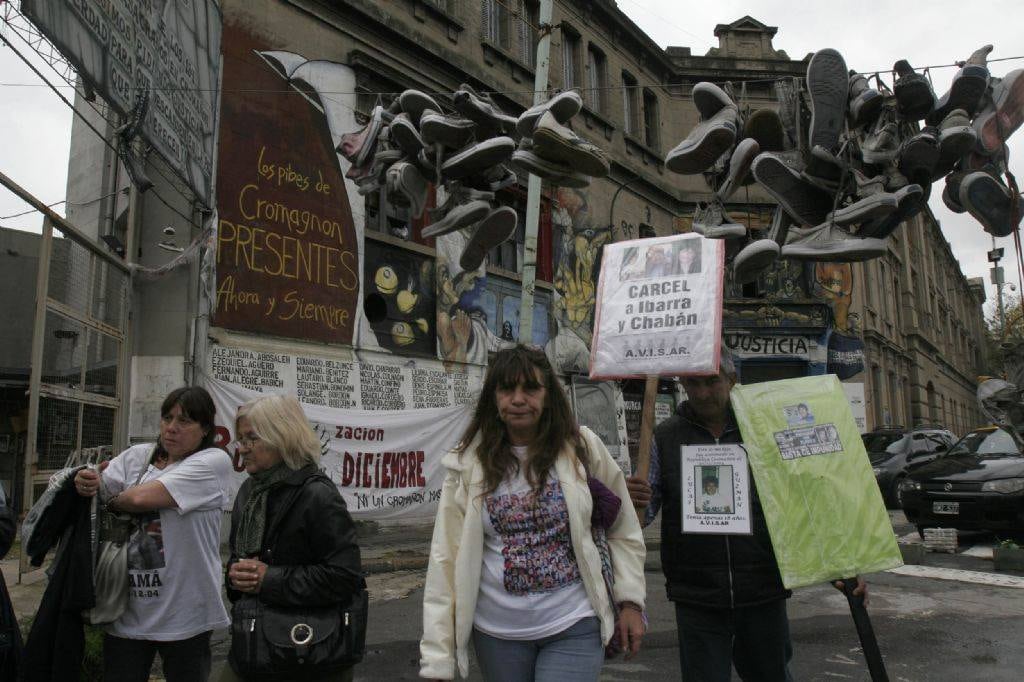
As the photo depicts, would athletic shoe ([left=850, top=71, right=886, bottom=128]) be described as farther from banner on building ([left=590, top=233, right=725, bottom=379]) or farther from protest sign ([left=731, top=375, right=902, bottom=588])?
protest sign ([left=731, top=375, right=902, bottom=588])

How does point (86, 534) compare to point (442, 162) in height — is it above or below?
below

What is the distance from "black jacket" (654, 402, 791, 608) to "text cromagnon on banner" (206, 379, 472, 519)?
22.9 ft

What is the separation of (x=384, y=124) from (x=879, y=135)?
2734mm

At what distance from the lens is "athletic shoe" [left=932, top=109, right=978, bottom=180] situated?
11.9ft

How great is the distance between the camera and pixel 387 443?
1045 centimetres

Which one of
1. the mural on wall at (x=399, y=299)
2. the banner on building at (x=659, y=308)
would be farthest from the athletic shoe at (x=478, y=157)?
the mural on wall at (x=399, y=299)

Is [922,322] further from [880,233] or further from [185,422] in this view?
[185,422]

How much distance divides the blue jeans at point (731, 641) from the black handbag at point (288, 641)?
55.3 inches

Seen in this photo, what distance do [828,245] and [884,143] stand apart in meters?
0.58

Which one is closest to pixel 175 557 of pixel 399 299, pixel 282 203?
pixel 282 203

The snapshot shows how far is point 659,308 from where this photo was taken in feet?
12.2

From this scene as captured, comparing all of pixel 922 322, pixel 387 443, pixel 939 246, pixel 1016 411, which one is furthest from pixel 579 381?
pixel 939 246

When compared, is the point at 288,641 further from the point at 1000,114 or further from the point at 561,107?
the point at 1000,114

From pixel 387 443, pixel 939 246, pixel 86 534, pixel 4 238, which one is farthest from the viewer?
pixel 939 246
